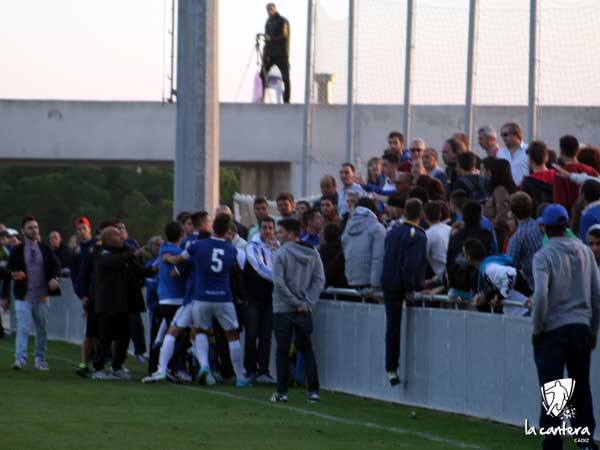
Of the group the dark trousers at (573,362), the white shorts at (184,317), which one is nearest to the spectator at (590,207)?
the dark trousers at (573,362)

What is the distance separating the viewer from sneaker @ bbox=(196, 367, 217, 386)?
19156mm

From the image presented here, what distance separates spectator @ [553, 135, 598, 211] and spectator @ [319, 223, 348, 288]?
12.7ft

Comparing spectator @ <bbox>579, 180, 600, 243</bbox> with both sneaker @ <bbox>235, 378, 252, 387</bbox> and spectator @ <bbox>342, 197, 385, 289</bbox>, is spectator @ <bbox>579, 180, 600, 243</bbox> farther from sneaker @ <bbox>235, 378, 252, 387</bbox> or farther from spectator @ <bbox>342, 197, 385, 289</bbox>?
sneaker @ <bbox>235, 378, 252, 387</bbox>

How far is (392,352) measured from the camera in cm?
1705

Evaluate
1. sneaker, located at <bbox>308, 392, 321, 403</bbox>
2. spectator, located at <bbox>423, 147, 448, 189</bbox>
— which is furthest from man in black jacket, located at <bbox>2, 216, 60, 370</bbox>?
sneaker, located at <bbox>308, 392, 321, 403</bbox>

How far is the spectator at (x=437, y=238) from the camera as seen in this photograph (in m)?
17.0

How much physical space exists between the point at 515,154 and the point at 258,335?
13.8ft

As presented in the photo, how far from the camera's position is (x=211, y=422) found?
1466 centimetres

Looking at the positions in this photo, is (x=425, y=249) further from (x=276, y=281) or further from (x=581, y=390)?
(x=581, y=390)

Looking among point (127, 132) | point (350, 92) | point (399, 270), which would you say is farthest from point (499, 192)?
point (127, 132)

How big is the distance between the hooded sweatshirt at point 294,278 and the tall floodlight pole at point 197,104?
5.49 m

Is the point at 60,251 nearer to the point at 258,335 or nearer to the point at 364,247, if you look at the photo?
the point at 258,335

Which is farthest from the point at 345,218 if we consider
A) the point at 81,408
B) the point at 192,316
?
the point at 81,408

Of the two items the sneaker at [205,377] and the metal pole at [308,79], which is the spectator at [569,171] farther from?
the metal pole at [308,79]
